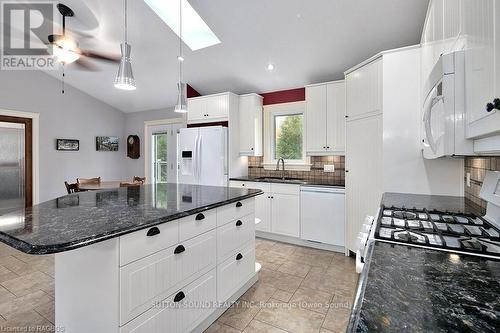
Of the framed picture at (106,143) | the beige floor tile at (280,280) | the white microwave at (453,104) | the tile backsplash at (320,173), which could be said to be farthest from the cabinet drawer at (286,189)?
the framed picture at (106,143)

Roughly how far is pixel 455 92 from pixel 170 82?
4415 mm

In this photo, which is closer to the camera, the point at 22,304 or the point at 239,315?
the point at 239,315

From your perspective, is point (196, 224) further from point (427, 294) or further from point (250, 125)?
point (250, 125)

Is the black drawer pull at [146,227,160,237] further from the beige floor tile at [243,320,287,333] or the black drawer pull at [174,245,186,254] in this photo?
the beige floor tile at [243,320,287,333]

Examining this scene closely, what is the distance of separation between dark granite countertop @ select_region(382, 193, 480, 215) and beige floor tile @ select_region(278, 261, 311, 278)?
1227mm

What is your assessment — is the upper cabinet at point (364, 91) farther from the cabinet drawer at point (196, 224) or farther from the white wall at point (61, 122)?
the white wall at point (61, 122)

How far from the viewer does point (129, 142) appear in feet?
19.6

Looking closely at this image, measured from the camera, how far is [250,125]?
418 centimetres

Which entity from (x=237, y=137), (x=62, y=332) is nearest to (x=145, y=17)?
(x=237, y=137)

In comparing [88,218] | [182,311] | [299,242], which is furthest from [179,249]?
[299,242]

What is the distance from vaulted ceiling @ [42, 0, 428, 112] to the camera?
2607mm

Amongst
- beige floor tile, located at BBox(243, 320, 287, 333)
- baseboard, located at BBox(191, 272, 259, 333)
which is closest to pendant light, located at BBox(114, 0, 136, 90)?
baseboard, located at BBox(191, 272, 259, 333)

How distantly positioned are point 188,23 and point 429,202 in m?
3.52

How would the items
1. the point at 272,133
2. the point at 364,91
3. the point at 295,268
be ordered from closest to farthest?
the point at 364,91 < the point at 295,268 < the point at 272,133
